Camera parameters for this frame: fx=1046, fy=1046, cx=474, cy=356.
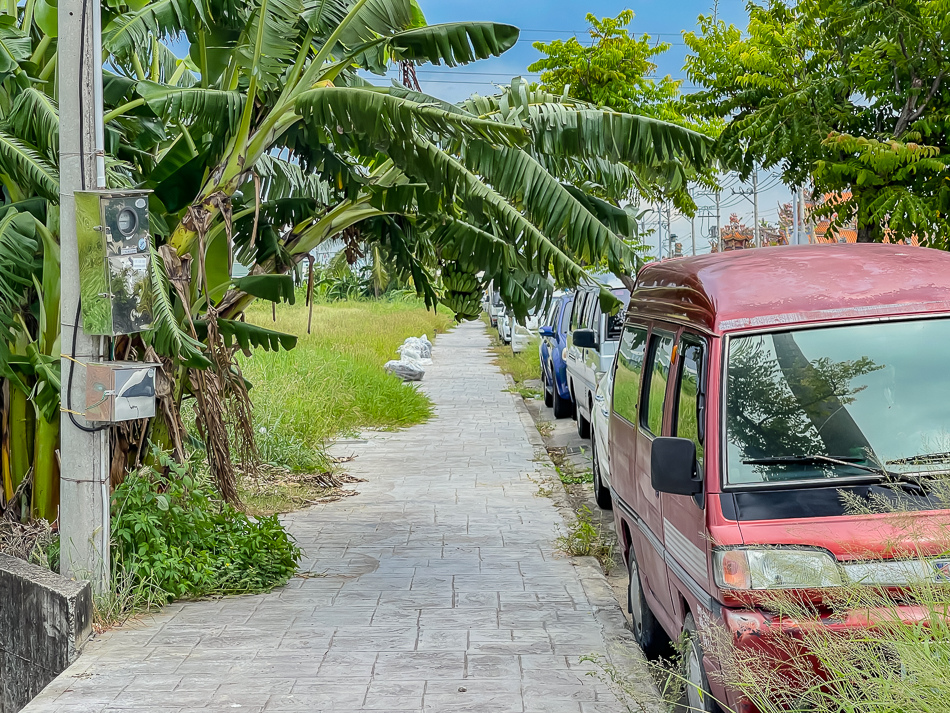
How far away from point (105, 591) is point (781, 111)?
12.4 meters

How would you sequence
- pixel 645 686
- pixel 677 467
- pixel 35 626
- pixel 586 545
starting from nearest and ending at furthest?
1. pixel 677 467
2. pixel 645 686
3. pixel 35 626
4. pixel 586 545

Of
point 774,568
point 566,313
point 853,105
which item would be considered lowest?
point 774,568

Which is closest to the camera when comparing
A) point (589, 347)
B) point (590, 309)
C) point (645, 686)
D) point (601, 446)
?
point (645, 686)

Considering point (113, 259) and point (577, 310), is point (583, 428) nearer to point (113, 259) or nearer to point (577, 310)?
point (577, 310)

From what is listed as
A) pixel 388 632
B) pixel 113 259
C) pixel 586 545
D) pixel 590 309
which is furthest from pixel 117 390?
pixel 590 309

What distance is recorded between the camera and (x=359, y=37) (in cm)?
747

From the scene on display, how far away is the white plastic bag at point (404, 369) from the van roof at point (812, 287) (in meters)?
16.5

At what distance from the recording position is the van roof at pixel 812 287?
437 centimetres

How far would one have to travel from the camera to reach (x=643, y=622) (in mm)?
5840

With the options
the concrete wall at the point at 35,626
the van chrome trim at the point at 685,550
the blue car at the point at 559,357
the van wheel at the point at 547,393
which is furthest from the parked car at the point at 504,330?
the van chrome trim at the point at 685,550

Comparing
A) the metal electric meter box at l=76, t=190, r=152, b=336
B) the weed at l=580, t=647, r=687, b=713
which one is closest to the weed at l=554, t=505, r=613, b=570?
the weed at l=580, t=647, r=687, b=713

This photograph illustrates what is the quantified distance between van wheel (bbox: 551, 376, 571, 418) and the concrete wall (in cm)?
1168

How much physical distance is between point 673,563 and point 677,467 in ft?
2.36

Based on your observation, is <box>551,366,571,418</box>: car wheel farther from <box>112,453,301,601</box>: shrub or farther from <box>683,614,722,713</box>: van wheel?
<box>683,614,722,713</box>: van wheel
